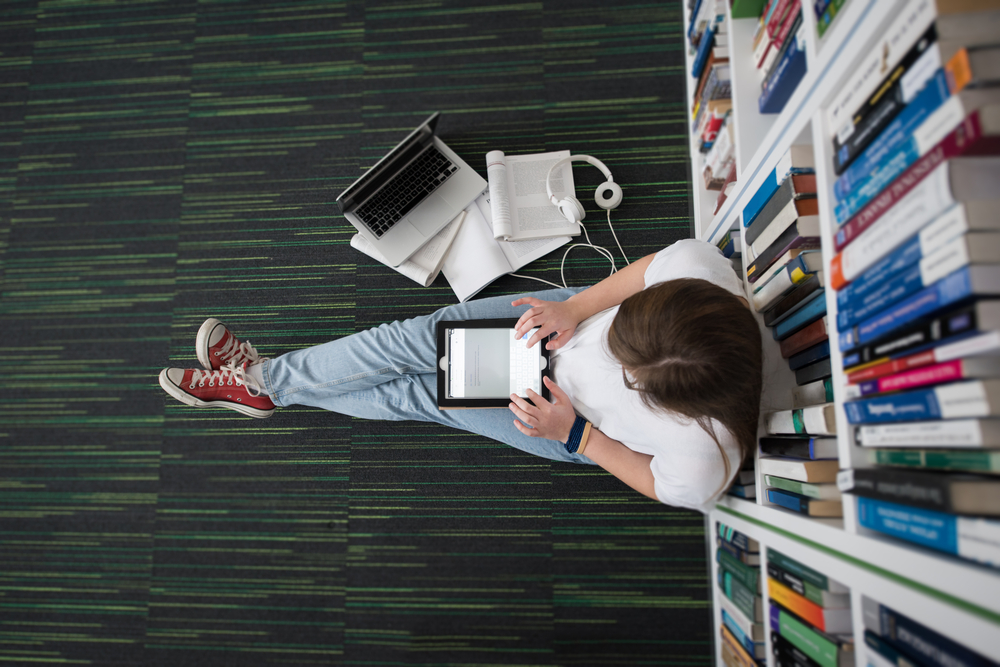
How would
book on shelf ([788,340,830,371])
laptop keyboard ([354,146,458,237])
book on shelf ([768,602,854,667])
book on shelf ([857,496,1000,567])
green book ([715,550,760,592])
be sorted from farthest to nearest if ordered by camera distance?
laptop keyboard ([354,146,458,237]) < green book ([715,550,760,592]) < book on shelf ([788,340,830,371]) < book on shelf ([768,602,854,667]) < book on shelf ([857,496,1000,567])

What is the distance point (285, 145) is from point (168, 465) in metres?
1.14

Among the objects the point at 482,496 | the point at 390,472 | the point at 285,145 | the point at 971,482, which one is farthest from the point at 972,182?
the point at 285,145

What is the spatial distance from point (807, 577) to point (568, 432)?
1.68 ft

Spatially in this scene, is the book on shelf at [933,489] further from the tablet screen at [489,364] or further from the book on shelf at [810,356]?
the tablet screen at [489,364]

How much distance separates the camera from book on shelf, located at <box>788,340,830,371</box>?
0.87 m

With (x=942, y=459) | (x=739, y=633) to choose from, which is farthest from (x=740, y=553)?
(x=942, y=459)

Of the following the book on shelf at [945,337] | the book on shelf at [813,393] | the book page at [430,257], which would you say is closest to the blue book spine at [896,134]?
the book on shelf at [945,337]

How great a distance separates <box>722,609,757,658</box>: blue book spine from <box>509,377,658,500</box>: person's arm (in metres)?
0.38

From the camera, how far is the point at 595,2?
5.65ft

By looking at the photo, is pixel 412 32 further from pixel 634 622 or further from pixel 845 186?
pixel 634 622

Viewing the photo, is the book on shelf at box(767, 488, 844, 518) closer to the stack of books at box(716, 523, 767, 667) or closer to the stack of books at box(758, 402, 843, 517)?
the stack of books at box(758, 402, 843, 517)

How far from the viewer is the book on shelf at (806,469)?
0.81 meters

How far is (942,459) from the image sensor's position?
1.93 feet

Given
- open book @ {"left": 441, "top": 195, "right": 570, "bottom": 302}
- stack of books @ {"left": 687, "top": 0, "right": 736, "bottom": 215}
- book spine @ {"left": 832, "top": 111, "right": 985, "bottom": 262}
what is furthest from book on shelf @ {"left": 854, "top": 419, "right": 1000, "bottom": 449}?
open book @ {"left": 441, "top": 195, "right": 570, "bottom": 302}
